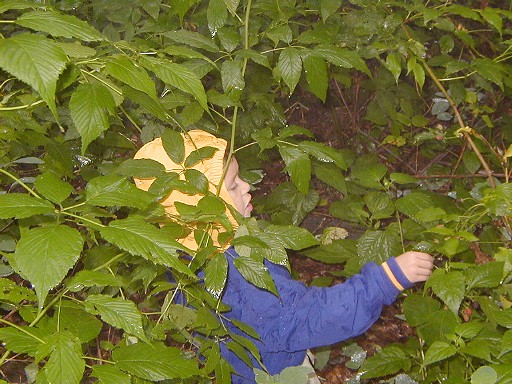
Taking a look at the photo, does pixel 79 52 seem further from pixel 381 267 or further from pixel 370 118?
pixel 370 118

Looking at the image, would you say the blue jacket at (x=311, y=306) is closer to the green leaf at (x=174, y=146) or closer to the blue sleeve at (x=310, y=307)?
the blue sleeve at (x=310, y=307)

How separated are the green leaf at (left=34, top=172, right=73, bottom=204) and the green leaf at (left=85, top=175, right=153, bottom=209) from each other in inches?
1.7

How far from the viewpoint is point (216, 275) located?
163 cm

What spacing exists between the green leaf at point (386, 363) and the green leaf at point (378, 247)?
30 centimetres

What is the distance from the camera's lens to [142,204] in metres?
1.30

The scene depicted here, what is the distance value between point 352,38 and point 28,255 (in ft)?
6.10

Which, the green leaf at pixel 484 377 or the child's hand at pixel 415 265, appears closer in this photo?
the green leaf at pixel 484 377

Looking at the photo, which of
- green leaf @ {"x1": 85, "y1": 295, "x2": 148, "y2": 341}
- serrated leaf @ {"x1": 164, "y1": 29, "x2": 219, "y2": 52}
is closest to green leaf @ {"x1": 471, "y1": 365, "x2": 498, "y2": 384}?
green leaf @ {"x1": 85, "y1": 295, "x2": 148, "y2": 341}

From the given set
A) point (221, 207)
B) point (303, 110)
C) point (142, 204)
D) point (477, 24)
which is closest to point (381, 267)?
point (221, 207)

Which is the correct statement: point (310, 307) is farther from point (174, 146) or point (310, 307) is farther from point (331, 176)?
point (331, 176)

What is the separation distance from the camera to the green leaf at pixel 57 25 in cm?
113

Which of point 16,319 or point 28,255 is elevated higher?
point 28,255

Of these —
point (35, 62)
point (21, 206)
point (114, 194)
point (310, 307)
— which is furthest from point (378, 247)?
point (35, 62)

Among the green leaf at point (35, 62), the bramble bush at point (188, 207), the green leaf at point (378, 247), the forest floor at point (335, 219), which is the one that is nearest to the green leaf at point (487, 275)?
the bramble bush at point (188, 207)
